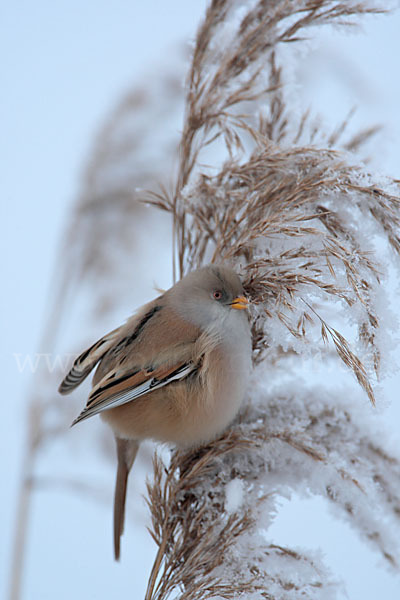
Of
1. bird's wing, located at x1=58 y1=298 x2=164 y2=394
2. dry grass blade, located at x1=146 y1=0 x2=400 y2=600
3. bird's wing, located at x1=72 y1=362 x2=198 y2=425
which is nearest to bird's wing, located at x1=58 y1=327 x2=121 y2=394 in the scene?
bird's wing, located at x1=58 y1=298 x2=164 y2=394

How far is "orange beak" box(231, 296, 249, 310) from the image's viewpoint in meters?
1.13

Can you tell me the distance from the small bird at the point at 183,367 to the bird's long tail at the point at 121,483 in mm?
104

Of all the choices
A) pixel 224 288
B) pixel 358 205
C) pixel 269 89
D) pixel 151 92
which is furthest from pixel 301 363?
pixel 151 92

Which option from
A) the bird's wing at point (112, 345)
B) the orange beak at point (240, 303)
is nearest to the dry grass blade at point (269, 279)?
the orange beak at point (240, 303)

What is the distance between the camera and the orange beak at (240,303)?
1128 millimetres

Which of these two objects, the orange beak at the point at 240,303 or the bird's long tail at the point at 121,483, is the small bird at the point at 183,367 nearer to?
the orange beak at the point at 240,303

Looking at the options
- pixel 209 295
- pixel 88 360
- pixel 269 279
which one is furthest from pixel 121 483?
pixel 269 279

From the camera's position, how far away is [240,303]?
114 centimetres

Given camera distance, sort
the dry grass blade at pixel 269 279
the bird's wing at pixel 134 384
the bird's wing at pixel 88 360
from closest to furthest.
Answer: the dry grass blade at pixel 269 279
the bird's wing at pixel 134 384
the bird's wing at pixel 88 360

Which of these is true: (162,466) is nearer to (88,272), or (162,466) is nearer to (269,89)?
(269,89)

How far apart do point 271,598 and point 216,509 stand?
0.19m

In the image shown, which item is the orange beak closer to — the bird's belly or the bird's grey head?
the bird's grey head

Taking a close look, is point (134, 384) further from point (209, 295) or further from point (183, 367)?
point (209, 295)

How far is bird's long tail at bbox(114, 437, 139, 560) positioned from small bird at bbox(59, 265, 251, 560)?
104 mm
